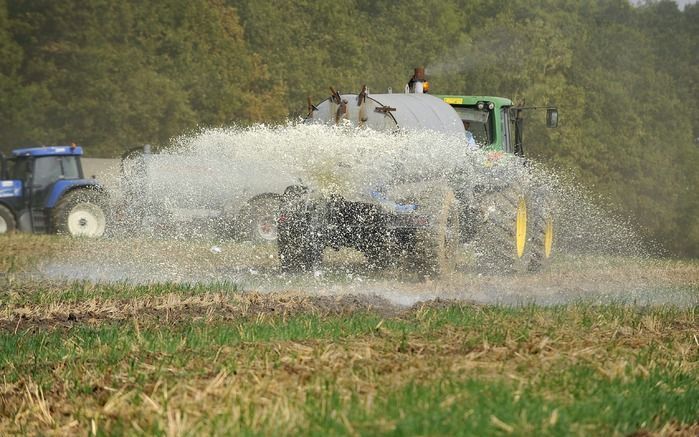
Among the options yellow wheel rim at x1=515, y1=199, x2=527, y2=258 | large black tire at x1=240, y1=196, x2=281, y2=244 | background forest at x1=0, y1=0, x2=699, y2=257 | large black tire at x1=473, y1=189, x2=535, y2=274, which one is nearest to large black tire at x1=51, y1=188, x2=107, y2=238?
large black tire at x1=240, y1=196, x2=281, y2=244

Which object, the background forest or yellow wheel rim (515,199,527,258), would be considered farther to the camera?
the background forest

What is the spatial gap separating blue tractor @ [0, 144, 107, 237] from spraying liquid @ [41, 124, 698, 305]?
5686mm

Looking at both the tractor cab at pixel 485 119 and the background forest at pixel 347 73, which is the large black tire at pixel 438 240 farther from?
the background forest at pixel 347 73

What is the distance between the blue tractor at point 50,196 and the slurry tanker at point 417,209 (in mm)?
11380

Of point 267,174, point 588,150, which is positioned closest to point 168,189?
point 267,174

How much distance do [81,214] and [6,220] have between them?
1.79 metres

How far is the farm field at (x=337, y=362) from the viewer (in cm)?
495

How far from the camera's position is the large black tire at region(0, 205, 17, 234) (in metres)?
25.2

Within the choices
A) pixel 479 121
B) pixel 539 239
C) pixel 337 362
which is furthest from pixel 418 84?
pixel 337 362

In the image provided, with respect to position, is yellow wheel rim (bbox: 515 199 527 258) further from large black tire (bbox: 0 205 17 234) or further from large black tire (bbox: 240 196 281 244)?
large black tire (bbox: 0 205 17 234)

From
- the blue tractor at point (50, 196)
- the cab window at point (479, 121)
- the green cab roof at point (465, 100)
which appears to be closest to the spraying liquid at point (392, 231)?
the cab window at point (479, 121)

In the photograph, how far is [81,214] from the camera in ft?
81.9

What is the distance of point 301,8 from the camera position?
53.3 meters

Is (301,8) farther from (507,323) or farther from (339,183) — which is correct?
(507,323)
